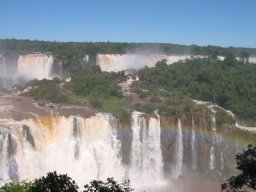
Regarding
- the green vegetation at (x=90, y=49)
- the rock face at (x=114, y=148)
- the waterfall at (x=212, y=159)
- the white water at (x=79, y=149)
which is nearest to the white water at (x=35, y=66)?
the green vegetation at (x=90, y=49)

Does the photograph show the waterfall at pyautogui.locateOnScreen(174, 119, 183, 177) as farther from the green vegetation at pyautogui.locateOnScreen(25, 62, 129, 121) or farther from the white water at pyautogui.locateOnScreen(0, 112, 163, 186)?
the green vegetation at pyautogui.locateOnScreen(25, 62, 129, 121)

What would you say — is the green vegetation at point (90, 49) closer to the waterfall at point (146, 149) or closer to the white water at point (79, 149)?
the waterfall at point (146, 149)

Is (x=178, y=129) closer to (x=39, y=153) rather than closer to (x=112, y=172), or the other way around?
(x=112, y=172)

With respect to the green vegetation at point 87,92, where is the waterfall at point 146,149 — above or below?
below

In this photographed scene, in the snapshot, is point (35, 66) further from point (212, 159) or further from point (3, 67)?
point (212, 159)

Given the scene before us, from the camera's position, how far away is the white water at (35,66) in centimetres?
4719

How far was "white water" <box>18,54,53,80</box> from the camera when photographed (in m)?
47.2

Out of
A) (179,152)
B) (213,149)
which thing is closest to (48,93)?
(179,152)

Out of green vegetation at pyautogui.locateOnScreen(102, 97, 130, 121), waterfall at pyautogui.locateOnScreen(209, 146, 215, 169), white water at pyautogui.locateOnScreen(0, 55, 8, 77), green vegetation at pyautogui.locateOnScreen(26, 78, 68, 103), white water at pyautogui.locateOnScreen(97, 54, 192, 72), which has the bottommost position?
waterfall at pyautogui.locateOnScreen(209, 146, 215, 169)

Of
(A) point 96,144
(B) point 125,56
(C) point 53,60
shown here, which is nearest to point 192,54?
(B) point 125,56

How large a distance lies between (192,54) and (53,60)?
20751 mm

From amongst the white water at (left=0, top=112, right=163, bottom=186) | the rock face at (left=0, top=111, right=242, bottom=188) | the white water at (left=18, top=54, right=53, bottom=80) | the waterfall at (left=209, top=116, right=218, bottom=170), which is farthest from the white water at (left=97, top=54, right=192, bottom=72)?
the white water at (left=0, top=112, right=163, bottom=186)

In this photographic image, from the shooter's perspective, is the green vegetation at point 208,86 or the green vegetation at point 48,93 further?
the green vegetation at point 208,86

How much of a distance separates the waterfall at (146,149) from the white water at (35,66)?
21907 mm
